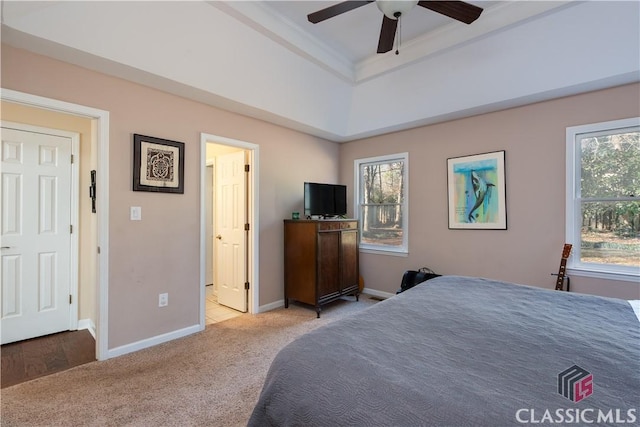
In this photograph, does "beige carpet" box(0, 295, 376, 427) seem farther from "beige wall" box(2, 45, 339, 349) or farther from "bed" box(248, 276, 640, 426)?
"bed" box(248, 276, 640, 426)

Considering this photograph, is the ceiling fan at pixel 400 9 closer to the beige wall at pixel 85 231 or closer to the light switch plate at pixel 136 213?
the light switch plate at pixel 136 213

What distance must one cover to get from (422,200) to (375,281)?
1.40m

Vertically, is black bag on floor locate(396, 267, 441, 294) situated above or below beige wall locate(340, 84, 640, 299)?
below

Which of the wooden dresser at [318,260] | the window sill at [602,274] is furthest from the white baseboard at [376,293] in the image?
the window sill at [602,274]

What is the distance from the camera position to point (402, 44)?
3.29m

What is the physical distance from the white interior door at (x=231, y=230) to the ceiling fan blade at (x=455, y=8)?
2.53m

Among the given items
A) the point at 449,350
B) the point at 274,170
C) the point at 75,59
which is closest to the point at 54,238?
the point at 75,59

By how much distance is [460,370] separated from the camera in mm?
974

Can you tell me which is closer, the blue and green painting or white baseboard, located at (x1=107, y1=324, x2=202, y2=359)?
white baseboard, located at (x1=107, y1=324, x2=202, y2=359)

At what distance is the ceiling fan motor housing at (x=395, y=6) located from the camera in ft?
6.26

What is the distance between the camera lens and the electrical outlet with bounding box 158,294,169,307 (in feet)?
9.31

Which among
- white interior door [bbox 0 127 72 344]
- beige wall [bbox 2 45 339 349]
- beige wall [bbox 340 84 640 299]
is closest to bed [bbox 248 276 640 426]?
beige wall [bbox 340 84 640 299]

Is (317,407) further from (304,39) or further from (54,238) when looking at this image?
(54,238)

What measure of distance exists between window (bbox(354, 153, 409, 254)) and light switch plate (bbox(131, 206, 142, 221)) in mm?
3000
